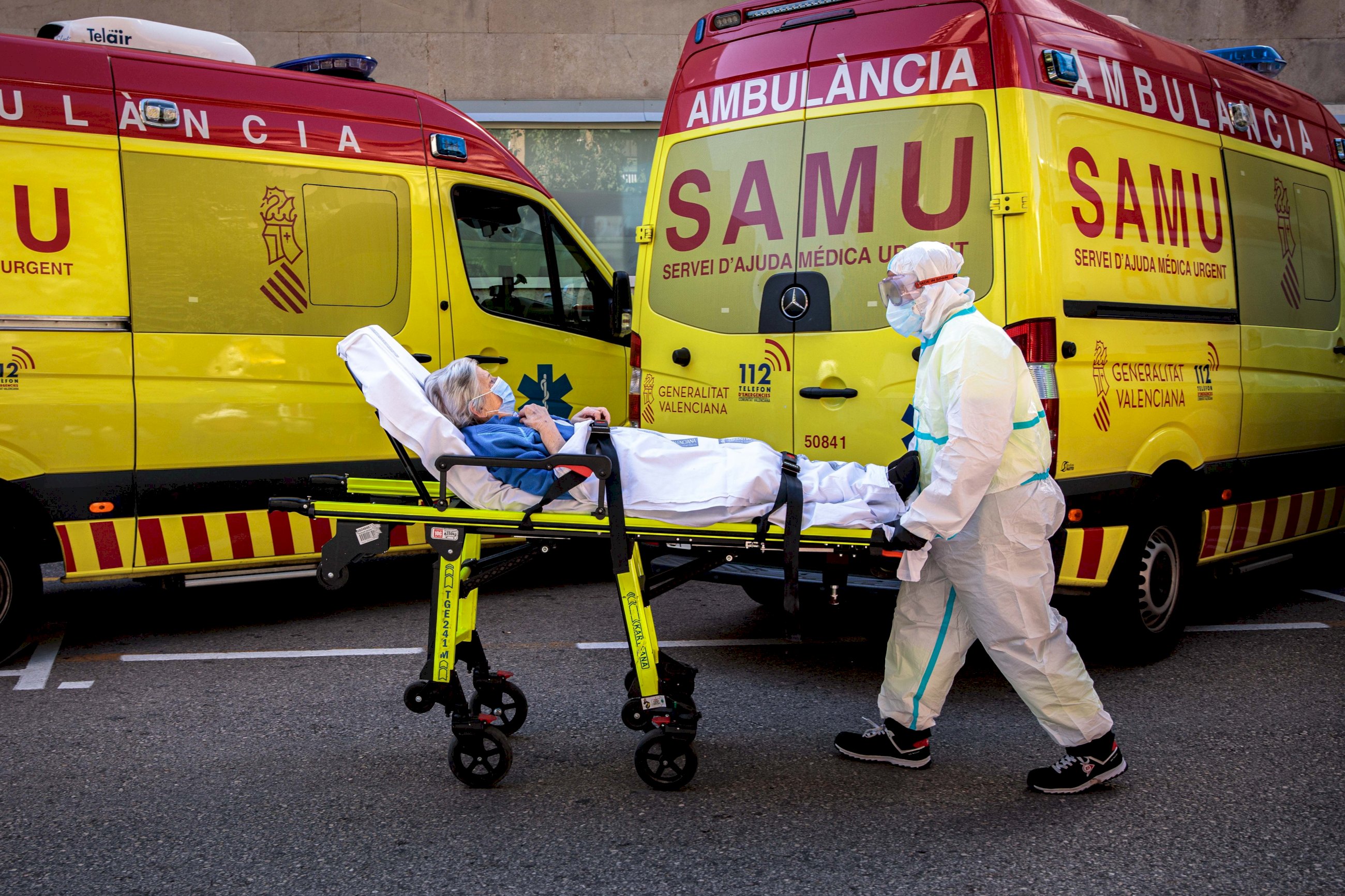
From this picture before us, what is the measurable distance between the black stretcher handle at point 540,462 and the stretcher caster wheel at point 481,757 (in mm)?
822

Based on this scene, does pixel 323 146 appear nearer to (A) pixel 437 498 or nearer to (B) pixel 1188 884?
(A) pixel 437 498

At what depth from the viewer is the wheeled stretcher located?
3.53 m

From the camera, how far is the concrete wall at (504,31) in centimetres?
1165

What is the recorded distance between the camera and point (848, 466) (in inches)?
156

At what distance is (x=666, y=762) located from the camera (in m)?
3.64

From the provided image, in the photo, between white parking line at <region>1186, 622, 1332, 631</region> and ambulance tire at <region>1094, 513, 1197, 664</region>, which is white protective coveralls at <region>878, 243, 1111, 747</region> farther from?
white parking line at <region>1186, 622, 1332, 631</region>

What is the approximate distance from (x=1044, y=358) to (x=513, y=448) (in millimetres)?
1946

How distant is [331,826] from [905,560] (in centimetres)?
188

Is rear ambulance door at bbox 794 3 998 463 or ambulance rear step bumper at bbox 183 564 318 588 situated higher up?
rear ambulance door at bbox 794 3 998 463

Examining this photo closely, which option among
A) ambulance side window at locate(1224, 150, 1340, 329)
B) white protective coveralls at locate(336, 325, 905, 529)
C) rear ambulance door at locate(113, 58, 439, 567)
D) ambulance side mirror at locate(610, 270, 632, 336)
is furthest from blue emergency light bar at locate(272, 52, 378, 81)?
ambulance side window at locate(1224, 150, 1340, 329)

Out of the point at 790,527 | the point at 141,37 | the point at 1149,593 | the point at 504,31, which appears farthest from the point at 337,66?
the point at 504,31

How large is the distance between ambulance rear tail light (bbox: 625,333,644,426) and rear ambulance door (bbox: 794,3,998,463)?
88 centimetres

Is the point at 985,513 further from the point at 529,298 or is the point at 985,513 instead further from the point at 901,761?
the point at 529,298

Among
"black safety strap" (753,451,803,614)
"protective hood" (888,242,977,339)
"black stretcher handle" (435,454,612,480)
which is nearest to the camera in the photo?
"black stretcher handle" (435,454,612,480)
